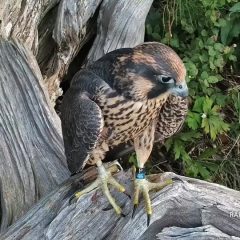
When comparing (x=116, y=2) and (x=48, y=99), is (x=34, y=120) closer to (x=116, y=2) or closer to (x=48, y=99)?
(x=48, y=99)

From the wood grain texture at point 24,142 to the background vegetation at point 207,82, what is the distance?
95 centimetres

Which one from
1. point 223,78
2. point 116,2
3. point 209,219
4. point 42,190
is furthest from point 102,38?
point 209,219

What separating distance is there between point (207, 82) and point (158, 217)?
1699 mm

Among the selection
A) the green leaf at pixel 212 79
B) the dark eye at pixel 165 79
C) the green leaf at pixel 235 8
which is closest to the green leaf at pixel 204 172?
the green leaf at pixel 212 79

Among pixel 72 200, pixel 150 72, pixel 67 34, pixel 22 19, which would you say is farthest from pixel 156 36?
pixel 150 72

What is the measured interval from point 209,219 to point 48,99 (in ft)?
5.30

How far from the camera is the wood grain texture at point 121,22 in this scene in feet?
15.0

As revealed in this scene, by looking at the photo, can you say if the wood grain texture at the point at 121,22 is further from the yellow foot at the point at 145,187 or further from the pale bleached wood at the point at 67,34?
the yellow foot at the point at 145,187

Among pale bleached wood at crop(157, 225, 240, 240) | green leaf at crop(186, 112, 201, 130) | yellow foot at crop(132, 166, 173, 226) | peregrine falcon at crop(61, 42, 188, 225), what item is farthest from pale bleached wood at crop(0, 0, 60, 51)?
pale bleached wood at crop(157, 225, 240, 240)

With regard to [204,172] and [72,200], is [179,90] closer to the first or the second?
[72,200]

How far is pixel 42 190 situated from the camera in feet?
13.1

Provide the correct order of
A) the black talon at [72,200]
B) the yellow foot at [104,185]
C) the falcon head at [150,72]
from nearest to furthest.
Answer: the falcon head at [150,72], the yellow foot at [104,185], the black talon at [72,200]

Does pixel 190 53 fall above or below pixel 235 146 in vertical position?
above

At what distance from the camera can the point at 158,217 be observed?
121 inches
